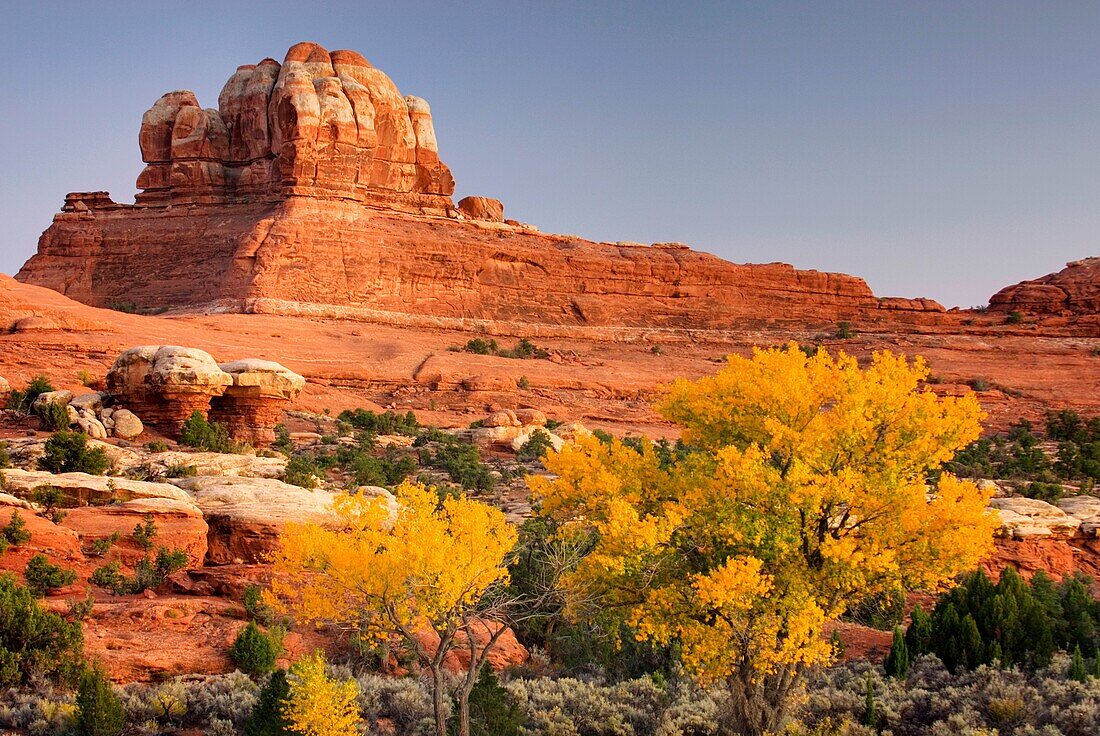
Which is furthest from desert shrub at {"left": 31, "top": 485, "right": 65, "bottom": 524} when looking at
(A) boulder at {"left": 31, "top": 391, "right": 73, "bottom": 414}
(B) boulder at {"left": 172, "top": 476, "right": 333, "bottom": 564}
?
(A) boulder at {"left": 31, "top": 391, "right": 73, "bottom": 414}

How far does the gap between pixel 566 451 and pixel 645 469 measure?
1.13m

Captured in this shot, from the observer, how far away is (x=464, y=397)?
163 feet

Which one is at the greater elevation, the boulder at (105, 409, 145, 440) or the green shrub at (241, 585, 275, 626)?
the boulder at (105, 409, 145, 440)

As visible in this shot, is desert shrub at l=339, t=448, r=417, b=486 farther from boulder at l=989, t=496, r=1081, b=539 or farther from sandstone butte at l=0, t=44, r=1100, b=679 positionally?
boulder at l=989, t=496, r=1081, b=539

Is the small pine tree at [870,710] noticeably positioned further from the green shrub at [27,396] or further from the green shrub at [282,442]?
the green shrub at [27,396]

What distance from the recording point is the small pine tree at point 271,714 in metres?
10.8

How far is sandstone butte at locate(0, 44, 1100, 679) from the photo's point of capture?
54531 millimetres

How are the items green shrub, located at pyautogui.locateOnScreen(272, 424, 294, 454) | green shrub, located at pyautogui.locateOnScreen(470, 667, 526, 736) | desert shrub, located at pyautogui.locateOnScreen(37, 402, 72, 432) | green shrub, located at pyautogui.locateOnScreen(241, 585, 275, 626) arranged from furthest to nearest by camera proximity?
green shrub, located at pyautogui.locateOnScreen(272, 424, 294, 454) < desert shrub, located at pyautogui.locateOnScreen(37, 402, 72, 432) < green shrub, located at pyautogui.locateOnScreen(241, 585, 275, 626) < green shrub, located at pyautogui.locateOnScreen(470, 667, 526, 736)

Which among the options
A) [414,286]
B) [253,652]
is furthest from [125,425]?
[414,286]

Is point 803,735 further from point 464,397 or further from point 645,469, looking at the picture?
point 464,397

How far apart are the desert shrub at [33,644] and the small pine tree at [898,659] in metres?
12.7

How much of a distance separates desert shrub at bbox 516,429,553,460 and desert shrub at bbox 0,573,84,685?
23974 millimetres

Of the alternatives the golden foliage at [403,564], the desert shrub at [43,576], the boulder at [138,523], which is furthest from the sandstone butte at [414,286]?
the golden foliage at [403,564]

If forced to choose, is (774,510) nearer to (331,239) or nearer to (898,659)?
(898,659)
